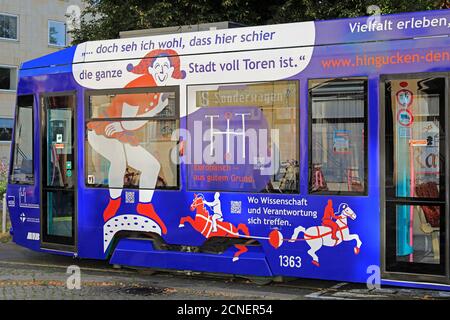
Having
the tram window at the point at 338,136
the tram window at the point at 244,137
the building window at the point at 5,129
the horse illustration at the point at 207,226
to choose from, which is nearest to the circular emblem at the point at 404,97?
the tram window at the point at 338,136

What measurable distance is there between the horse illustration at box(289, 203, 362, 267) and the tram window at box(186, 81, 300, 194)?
0.48 metres

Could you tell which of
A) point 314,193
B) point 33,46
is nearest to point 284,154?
point 314,193

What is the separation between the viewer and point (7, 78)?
34688 millimetres

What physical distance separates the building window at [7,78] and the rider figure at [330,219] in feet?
101

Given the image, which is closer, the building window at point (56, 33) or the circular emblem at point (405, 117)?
the circular emblem at point (405, 117)

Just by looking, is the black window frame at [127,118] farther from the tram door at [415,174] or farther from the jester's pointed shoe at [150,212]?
the tram door at [415,174]

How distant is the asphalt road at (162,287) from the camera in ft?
23.4

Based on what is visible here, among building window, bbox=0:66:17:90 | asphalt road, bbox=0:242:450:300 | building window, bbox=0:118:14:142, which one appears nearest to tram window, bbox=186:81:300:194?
asphalt road, bbox=0:242:450:300

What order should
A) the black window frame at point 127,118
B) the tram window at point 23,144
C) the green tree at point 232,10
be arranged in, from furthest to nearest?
the green tree at point 232,10 → the tram window at point 23,144 → the black window frame at point 127,118

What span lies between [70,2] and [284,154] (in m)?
32.9

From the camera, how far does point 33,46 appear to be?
35625mm

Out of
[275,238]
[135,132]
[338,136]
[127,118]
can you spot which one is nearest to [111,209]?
[135,132]

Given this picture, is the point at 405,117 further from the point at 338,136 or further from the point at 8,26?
the point at 8,26
